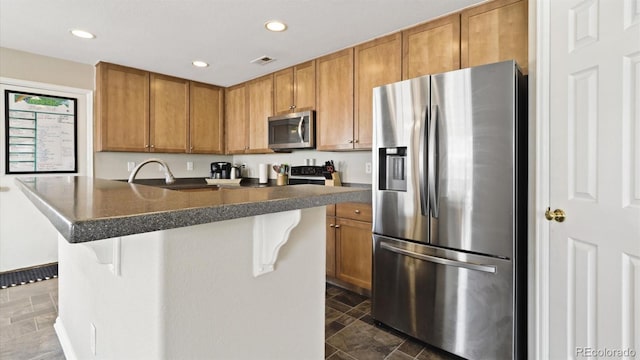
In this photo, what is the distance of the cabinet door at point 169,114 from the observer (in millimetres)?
3773

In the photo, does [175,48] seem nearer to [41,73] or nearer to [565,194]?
[41,73]

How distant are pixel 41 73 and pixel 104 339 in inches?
136

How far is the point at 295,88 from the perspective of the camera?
349 cm

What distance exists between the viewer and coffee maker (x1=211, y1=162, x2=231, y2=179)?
4.54m

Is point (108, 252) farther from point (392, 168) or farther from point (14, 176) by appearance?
point (14, 176)

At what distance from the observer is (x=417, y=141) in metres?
2.05

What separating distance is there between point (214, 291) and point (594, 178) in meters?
1.59

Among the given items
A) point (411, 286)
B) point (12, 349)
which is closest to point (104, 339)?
point (12, 349)

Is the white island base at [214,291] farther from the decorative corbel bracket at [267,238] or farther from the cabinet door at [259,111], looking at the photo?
the cabinet door at [259,111]

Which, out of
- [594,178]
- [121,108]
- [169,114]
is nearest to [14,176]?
[121,108]

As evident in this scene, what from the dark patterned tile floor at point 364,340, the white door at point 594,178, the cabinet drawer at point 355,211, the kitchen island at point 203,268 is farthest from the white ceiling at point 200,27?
the dark patterned tile floor at point 364,340

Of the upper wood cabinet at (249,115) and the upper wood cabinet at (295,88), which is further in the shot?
the upper wood cabinet at (249,115)

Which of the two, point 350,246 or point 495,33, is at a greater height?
point 495,33

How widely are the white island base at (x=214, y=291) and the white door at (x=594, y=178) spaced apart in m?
1.19
